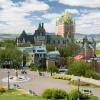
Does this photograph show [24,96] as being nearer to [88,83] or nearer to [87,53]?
[88,83]

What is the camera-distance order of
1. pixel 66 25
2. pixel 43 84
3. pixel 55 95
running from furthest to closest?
pixel 66 25, pixel 43 84, pixel 55 95

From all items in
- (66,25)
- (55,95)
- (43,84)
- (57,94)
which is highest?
(66,25)

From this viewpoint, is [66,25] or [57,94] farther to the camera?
[66,25]

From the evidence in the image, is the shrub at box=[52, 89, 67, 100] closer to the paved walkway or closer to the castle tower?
the paved walkway

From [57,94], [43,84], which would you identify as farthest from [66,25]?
[57,94]

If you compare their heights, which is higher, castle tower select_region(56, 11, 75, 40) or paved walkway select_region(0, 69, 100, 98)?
castle tower select_region(56, 11, 75, 40)

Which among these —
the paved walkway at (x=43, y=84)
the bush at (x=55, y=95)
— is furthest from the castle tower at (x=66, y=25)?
the bush at (x=55, y=95)

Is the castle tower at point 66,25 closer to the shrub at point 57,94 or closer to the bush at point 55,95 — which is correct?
the bush at point 55,95

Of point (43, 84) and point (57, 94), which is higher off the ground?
point (57, 94)

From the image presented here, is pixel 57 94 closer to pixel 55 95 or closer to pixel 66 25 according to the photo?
pixel 55 95

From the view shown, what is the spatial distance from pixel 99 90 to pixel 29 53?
61.9 meters

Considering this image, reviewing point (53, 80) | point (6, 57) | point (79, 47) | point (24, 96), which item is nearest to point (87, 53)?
point (79, 47)

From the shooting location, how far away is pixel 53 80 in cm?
6234

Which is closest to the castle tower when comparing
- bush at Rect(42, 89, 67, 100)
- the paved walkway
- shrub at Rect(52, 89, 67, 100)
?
the paved walkway
